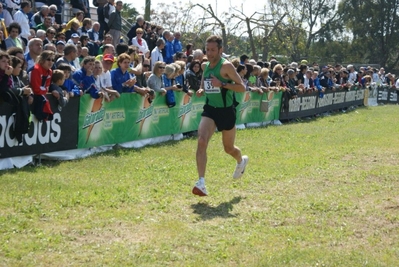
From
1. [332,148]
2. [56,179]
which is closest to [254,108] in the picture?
[332,148]

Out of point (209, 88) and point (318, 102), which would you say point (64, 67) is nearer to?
point (209, 88)

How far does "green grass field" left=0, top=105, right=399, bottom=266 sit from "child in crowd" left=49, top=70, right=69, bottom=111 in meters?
1.10

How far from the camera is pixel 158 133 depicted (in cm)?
1424

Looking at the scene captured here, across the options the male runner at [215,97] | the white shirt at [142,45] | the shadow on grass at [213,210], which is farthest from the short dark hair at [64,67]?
the white shirt at [142,45]

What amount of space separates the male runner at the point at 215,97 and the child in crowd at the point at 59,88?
9.87 feet

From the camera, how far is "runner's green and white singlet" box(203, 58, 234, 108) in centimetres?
858

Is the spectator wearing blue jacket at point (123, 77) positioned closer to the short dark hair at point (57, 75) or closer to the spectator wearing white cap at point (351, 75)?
the short dark hair at point (57, 75)

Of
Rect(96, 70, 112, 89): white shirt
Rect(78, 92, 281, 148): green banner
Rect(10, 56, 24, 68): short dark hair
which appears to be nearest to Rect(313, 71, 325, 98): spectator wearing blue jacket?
Rect(78, 92, 281, 148): green banner

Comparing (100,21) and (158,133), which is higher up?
(100,21)

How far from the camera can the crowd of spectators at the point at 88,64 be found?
10.1 m

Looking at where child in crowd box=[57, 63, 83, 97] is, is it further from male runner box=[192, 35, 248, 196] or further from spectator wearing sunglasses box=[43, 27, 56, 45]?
male runner box=[192, 35, 248, 196]

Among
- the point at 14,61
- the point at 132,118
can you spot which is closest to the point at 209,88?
the point at 14,61

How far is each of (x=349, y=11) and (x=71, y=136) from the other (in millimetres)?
53230

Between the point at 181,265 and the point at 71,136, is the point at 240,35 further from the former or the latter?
the point at 181,265
